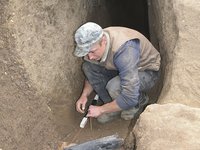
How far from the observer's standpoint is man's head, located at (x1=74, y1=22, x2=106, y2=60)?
363 centimetres

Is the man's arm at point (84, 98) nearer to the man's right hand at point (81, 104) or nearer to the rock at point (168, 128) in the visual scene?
the man's right hand at point (81, 104)

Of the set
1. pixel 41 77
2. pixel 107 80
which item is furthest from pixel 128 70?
pixel 41 77

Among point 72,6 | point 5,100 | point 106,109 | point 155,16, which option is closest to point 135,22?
point 155,16

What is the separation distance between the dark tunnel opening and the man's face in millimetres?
2780

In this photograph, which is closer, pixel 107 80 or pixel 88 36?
pixel 88 36

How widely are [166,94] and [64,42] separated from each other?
1.17 metres

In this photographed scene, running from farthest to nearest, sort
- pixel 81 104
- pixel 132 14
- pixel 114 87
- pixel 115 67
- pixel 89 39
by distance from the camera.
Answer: pixel 132 14
pixel 81 104
pixel 114 87
pixel 115 67
pixel 89 39

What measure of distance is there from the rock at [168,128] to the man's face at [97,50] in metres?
0.79

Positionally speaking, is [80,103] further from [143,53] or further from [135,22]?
[135,22]

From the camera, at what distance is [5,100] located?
3611mm

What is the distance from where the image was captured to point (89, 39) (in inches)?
142

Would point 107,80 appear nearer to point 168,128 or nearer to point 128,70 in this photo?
point 128,70

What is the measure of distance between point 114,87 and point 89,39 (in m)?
0.68

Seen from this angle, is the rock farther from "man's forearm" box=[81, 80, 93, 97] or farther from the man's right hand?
"man's forearm" box=[81, 80, 93, 97]
